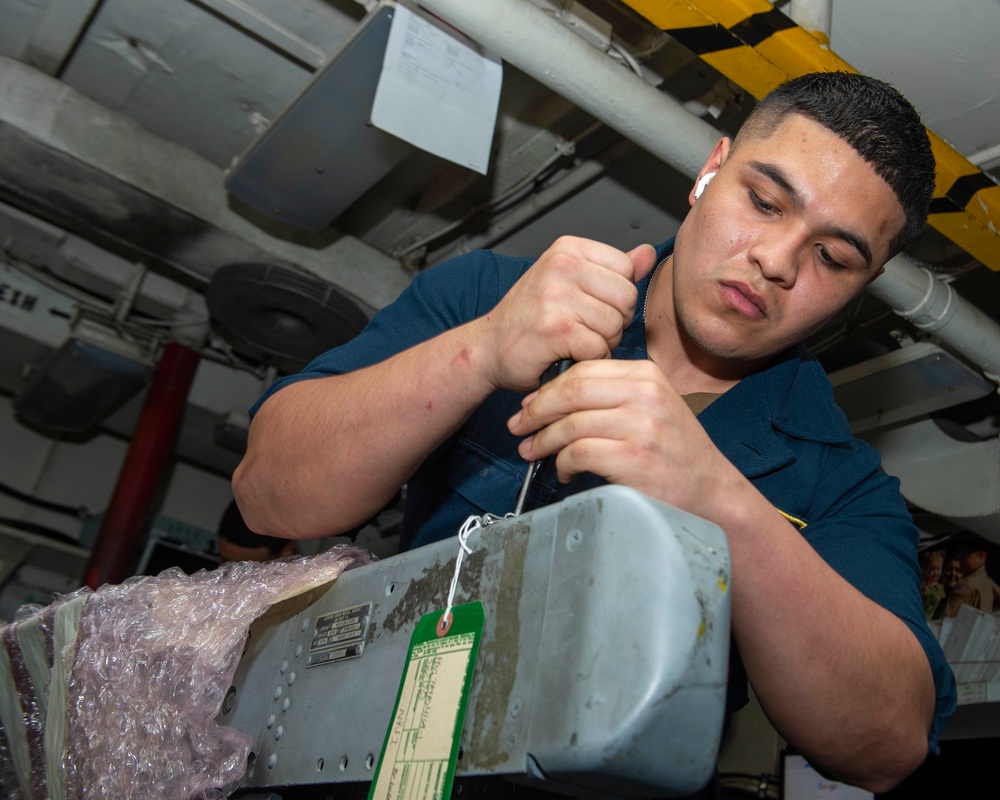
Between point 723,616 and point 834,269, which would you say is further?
point 834,269

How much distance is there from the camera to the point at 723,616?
1.60 ft

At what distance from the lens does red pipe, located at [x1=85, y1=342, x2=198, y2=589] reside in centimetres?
395

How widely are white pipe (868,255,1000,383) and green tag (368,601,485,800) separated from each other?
6.86 feet

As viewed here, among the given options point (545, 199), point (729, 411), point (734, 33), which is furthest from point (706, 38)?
point (545, 199)

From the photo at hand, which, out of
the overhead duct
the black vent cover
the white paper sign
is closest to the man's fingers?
the white paper sign

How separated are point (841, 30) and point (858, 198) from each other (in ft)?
4.65

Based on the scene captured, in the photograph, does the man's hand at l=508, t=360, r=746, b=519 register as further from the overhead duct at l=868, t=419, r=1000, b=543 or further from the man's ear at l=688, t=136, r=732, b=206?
the overhead duct at l=868, t=419, r=1000, b=543

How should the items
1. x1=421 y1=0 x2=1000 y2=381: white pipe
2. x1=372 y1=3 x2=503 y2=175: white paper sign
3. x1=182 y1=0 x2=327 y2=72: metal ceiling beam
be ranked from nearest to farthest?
x1=421 y1=0 x2=1000 y2=381: white pipe < x1=372 y1=3 x2=503 y2=175: white paper sign < x1=182 y1=0 x2=327 y2=72: metal ceiling beam

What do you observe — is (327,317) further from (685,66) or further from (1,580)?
(1,580)

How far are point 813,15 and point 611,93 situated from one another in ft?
1.56

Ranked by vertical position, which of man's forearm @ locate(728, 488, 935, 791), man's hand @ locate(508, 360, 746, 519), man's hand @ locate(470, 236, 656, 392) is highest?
man's hand @ locate(470, 236, 656, 392)

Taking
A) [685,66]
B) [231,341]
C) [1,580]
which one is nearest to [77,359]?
[231,341]

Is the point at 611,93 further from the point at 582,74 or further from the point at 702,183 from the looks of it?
the point at 702,183

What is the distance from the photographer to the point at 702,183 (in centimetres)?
122
